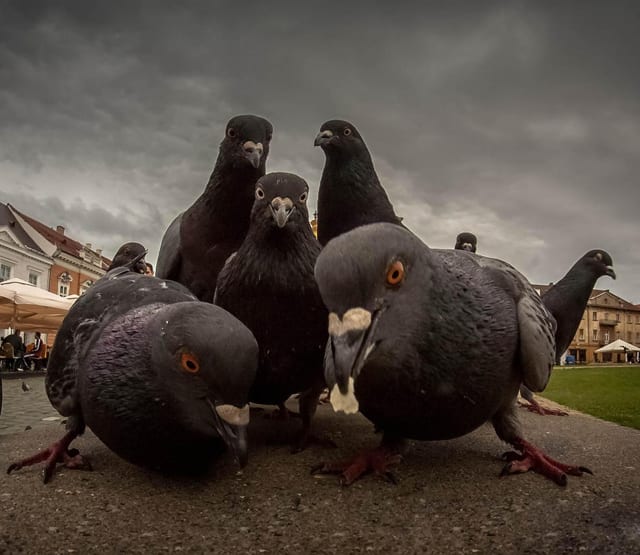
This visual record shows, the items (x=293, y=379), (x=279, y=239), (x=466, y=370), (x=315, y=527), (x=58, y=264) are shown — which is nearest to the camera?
(x=315, y=527)

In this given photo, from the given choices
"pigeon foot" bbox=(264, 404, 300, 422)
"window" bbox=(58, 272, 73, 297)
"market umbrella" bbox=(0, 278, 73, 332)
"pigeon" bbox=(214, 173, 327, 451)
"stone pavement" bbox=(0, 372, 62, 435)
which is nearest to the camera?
"pigeon" bbox=(214, 173, 327, 451)

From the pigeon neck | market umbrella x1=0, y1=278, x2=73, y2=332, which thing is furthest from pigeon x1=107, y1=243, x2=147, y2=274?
market umbrella x1=0, y1=278, x2=73, y2=332

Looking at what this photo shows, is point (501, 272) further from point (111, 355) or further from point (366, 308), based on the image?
point (111, 355)

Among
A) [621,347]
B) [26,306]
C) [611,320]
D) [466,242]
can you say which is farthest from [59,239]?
[611,320]

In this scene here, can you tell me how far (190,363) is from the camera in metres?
3.20

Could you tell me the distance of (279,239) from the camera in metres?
3.97

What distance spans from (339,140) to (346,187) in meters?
0.48

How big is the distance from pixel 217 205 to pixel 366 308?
2.69m

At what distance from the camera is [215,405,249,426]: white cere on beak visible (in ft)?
10.4

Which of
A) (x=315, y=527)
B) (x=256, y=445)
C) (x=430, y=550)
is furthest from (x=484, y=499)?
(x=256, y=445)

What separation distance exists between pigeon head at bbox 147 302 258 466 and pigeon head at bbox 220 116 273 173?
1.93 metres

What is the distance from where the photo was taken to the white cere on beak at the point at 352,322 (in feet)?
9.28

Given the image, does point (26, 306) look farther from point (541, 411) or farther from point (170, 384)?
point (170, 384)

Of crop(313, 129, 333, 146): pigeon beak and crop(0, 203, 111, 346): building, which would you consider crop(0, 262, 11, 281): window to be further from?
crop(313, 129, 333, 146): pigeon beak
